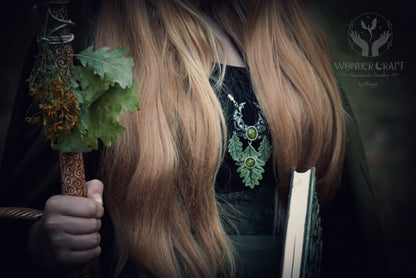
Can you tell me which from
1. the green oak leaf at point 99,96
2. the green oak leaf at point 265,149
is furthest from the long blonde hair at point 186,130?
the green oak leaf at point 99,96

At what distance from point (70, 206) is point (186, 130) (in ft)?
0.61

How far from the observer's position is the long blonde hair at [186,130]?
530mm

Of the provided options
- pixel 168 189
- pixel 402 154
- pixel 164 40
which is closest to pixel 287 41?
pixel 164 40

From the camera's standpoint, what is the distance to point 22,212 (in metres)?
0.48

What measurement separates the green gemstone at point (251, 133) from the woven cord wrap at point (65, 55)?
25cm

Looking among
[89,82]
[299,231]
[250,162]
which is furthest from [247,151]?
[89,82]

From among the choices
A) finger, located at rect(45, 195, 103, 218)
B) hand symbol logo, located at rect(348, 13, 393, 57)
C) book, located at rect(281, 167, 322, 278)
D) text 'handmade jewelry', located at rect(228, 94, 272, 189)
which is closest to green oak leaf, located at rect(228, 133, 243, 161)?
text 'handmade jewelry', located at rect(228, 94, 272, 189)

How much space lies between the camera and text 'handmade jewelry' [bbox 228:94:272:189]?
586mm

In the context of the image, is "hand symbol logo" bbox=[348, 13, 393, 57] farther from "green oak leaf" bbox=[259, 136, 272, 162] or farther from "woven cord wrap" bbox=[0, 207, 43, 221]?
"woven cord wrap" bbox=[0, 207, 43, 221]

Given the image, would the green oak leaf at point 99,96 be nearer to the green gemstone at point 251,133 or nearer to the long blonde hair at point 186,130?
the long blonde hair at point 186,130

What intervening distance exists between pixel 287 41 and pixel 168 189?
31 centimetres

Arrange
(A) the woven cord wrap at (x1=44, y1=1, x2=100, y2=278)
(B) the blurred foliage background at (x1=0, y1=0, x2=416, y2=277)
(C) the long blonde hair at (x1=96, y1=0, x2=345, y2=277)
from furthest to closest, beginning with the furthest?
1. (B) the blurred foliage background at (x1=0, y1=0, x2=416, y2=277)
2. (C) the long blonde hair at (x1=96, y1=0, x2=345, y2=277)
3. (A) the woven cord wrap at (x1=44, y1=1, x2=100, y2=278)

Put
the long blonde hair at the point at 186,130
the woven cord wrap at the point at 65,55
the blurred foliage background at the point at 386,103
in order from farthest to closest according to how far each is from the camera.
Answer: the blurred foliage background at the point at 386,103, the long blonde hair at the point at 186,130, the woven cord wrap at the point at 65,55

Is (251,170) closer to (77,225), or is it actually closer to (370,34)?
(77,225)
